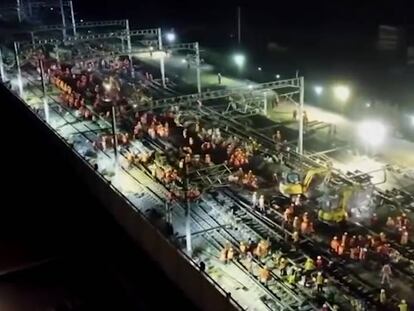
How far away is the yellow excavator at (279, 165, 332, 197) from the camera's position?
96.4 ft

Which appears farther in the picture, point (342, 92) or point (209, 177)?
point (342, 92)

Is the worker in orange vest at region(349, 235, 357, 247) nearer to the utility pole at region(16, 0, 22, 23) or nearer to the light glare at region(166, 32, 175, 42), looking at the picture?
the light glare at region(166, 32, 175, 42)

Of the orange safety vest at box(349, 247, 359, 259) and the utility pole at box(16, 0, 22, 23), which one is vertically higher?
the utility pole at box(16, 0, 22, 23)

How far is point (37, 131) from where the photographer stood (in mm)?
44438

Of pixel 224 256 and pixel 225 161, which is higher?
pixel 225 161

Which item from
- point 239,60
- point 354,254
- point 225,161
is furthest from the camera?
point 239,60

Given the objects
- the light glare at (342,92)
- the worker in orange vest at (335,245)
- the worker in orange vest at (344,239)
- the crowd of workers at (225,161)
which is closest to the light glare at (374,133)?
the crowd of workers at (225,161)

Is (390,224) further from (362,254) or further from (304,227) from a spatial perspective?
(304,227)

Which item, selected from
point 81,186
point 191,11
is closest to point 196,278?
point 81,186

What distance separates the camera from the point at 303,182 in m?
29.7

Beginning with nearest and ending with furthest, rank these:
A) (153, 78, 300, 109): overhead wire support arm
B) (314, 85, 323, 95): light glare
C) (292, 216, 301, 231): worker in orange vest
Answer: (292, 216, 301, 231): worker in orange vest, (153, 78, 300, 109): overhead wire support arm, (314, 85, 323, 95): light glare

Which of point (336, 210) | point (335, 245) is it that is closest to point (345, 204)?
point (336, 210)

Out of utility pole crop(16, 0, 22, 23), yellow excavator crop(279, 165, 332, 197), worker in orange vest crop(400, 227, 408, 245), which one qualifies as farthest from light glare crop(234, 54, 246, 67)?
utility pole crop(16, 0, 22, 23)

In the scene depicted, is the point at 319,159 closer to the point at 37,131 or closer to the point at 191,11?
the point at 37,131
